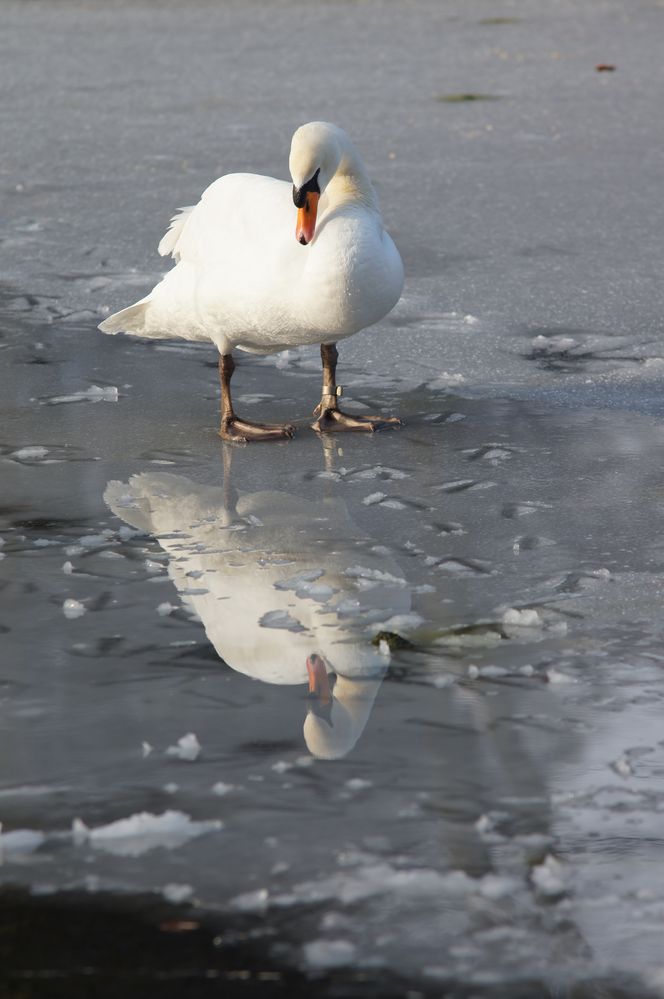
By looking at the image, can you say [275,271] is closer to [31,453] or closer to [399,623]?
[31,453]

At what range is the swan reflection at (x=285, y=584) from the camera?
3.22m

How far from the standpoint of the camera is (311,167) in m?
4.79

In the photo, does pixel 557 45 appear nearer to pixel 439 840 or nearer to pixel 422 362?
pixel 422 362

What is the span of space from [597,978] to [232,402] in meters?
3.64

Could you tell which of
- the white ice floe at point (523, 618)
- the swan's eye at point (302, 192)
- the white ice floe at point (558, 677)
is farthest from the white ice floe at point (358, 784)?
the swan's eye at point (302, 192)

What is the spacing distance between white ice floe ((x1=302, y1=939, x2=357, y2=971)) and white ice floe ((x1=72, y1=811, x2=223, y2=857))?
0.39 metres

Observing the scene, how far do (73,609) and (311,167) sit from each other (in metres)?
1.80

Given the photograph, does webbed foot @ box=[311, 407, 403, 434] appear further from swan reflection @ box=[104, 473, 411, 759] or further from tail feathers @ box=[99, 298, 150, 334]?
tail feathers @ box=[99, 298, 150, 334]

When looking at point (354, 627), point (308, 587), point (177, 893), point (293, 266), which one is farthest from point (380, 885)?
point (293, 266)

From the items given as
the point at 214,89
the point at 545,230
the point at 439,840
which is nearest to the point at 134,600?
the point at 439,840

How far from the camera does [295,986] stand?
7.29ft

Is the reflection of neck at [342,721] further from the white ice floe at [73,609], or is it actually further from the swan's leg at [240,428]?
the swan's leg at [240,428]

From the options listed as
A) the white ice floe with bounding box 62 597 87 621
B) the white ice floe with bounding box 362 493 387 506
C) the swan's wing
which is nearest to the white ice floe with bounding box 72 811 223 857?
the white ice floe with bounding box 62 597 87 621

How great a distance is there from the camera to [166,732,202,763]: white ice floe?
292 centimetres
